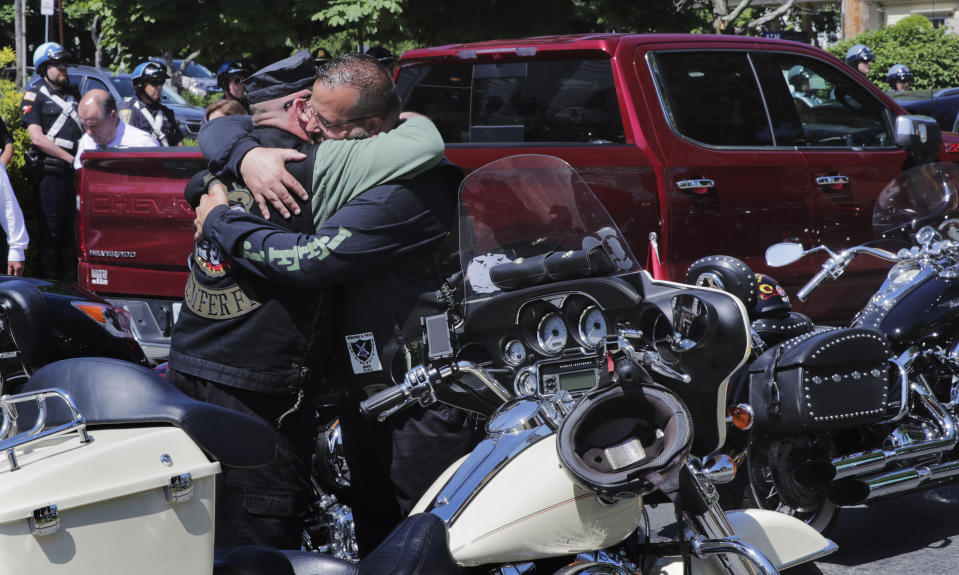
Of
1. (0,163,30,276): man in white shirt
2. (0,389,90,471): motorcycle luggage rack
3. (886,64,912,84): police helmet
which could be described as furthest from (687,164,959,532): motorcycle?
(886,64,912,84): police helmet

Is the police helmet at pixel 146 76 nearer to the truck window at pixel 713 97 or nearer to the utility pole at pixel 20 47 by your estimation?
the truck window at pixel 713 97

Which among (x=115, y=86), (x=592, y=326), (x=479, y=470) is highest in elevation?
(x=592, y=326)

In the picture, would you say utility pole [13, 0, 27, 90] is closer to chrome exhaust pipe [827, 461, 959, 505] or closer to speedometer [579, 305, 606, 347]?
chrome exhaust pipe [827, 461, 959, 505]

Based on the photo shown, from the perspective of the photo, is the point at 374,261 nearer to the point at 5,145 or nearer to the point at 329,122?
the point at 329,122

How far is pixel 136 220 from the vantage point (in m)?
5.53

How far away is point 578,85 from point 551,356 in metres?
3.47

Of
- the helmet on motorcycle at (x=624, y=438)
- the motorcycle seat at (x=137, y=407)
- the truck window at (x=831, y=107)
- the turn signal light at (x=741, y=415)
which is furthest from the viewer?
the truck window at (x=831, y=107)

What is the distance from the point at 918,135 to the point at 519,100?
6.81 feet

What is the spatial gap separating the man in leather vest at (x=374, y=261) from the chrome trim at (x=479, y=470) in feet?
1.40

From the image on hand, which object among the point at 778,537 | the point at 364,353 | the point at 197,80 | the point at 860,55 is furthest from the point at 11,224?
the point at 197,80

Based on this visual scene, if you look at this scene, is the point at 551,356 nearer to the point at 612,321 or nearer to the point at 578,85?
the point at 612,321

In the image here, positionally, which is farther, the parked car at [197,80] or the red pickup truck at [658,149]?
the parked car at [197,80]

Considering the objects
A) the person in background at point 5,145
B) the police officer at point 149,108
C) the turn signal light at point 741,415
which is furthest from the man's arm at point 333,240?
the police officer at point 149,108

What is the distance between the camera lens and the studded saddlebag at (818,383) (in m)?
3.91
